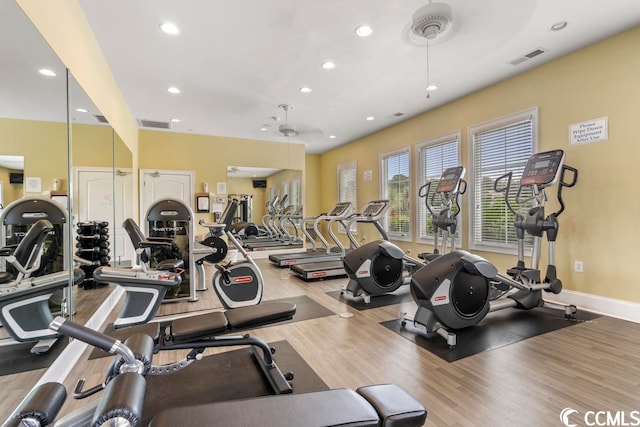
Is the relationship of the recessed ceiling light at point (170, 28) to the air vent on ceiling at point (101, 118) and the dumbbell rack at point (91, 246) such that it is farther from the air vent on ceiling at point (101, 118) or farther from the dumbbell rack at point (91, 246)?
the dumbbell rack at point (91, 246)

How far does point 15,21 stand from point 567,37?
496 cm

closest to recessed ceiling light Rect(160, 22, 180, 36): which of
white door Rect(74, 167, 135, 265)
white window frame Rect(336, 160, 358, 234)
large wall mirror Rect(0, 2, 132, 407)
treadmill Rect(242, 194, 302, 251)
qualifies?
large wall mirror Rect(0, 2, 132, 407)

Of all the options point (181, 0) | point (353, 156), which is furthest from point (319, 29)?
point (353, 156)

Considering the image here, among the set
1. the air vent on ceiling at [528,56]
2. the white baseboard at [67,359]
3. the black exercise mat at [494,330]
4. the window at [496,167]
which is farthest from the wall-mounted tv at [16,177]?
the window at [496,167]

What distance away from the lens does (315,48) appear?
142 inches

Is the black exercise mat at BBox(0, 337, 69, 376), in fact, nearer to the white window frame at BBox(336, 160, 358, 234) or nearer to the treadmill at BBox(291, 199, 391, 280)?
the treadmill at BBox(291, 199, 391, 280)

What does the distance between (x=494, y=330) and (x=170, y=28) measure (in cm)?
453

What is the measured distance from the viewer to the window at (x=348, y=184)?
8359 mm

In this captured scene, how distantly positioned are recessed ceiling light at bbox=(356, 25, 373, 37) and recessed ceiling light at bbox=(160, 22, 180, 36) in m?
1.91

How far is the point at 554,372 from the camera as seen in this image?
7.31 ft

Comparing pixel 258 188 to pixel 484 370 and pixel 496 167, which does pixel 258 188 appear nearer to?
pixel 496 167

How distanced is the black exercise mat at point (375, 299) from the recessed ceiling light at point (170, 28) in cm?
Result: 369

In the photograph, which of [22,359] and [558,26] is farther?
[558,26]

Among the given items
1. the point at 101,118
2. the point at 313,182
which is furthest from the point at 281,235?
the point at 101,118
